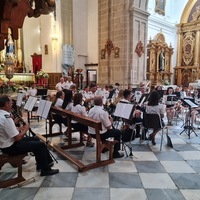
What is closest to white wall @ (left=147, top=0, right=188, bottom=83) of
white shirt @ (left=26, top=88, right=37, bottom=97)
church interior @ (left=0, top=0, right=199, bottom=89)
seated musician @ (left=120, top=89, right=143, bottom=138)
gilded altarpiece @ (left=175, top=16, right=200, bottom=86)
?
church interior @ (left=0, top=0, right=199, bottom=89)

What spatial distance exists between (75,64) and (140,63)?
4.88m

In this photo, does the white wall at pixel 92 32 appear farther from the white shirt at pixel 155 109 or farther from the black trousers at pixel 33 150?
the black trousers at pixel 33 150

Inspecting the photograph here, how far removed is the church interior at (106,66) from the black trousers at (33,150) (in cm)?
25

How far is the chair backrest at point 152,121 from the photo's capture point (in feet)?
15.2

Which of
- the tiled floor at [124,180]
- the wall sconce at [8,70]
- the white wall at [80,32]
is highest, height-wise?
the white wall at [80,32]

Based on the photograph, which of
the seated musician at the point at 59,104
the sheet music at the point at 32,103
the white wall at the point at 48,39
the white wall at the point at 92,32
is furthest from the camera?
the white wall at the point at 92,32

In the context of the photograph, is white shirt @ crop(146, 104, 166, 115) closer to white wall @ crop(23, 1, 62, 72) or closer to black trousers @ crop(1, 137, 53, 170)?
black trousers @ crop(1, 137, 53, 170)

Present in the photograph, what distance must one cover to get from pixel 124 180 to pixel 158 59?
48.8 feet

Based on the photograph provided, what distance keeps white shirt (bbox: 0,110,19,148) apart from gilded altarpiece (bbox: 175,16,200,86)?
1701 cm

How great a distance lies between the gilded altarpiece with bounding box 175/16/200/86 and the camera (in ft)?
57.2

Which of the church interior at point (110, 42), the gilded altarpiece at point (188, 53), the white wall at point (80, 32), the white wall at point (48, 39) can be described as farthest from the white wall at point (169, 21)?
the white wall at point (48, 39)

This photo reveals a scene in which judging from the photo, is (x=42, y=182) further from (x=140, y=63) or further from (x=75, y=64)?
(x=75, y=64)

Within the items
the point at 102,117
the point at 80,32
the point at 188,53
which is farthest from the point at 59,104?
the point at 188,53

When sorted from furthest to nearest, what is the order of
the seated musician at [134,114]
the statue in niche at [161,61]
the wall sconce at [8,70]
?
the statue in niche at [161,61]
the wall sconce at [8,70]
the seated musician at [134,114]
